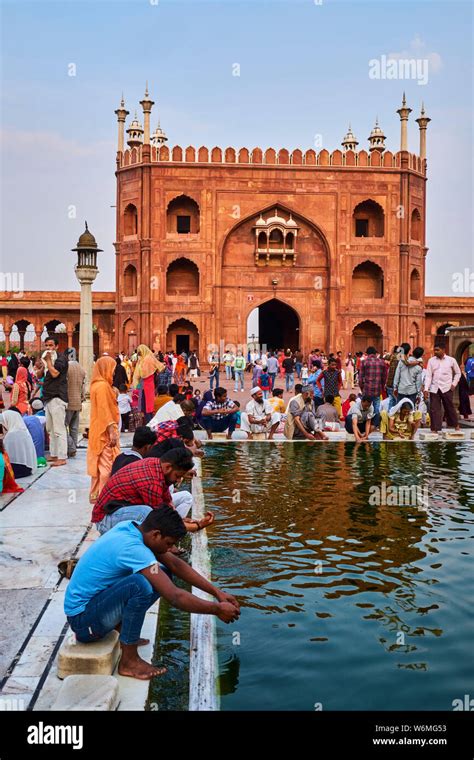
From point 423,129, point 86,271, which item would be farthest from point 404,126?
point 86,271

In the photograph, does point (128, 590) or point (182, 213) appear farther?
point (182, 213)

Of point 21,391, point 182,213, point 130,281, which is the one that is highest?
point 182,213

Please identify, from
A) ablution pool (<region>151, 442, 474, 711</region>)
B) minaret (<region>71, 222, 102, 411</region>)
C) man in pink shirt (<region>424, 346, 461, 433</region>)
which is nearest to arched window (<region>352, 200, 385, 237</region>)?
minaret (<region>71, 222, 102, 411</region>)

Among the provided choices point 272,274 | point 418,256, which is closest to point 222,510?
point 272,274

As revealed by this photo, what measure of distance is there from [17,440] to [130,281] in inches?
926

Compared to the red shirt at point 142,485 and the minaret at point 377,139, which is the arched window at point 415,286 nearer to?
the minaret at point 377,139

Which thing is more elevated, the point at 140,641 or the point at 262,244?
the point at 262,244

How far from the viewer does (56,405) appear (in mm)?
8109

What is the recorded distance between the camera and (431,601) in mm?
4059

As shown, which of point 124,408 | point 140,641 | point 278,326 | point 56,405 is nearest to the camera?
point 140,641

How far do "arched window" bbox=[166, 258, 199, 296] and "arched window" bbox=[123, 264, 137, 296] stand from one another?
56.3 inches

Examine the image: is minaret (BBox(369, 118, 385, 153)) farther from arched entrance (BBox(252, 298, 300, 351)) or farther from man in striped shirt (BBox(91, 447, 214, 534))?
man in striped shirt (BBox(91, 447, 214, 534))

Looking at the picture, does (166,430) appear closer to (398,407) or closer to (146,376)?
(146,376)
